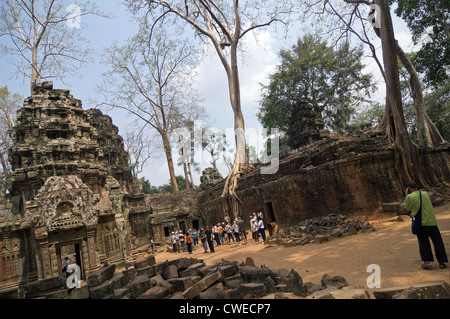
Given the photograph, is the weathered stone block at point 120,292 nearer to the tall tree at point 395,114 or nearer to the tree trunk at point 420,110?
the tall tree at point 395,114

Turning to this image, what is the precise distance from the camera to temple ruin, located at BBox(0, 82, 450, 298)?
9.91 meters

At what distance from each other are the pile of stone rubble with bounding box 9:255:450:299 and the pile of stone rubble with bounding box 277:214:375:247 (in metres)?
2.91

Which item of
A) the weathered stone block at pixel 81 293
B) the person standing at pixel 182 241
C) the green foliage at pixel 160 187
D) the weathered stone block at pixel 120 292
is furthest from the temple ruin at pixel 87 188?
the green foliage at pixel 160 187

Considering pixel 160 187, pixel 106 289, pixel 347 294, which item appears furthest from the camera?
pixel 160 187

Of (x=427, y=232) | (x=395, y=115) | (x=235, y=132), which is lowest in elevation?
(x=427, y=232)

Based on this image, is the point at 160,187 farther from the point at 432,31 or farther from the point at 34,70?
the point at 432,31

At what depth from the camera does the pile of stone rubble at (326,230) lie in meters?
8.22

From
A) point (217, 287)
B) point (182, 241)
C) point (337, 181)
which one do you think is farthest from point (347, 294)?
point (182, 241)

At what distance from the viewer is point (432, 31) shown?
14797mm

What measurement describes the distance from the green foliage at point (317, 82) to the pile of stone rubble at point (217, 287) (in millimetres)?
24024

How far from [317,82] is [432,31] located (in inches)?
541

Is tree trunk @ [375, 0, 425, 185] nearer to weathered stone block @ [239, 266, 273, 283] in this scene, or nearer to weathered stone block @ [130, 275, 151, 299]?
weathered stone block @ [239, 266, 273, 283]

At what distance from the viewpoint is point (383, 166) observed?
1042cm

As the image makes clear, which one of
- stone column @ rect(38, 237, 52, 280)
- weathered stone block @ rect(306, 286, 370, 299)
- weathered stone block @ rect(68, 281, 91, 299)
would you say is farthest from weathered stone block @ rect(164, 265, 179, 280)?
stone column @ rect(38, 237, 52, 280)
